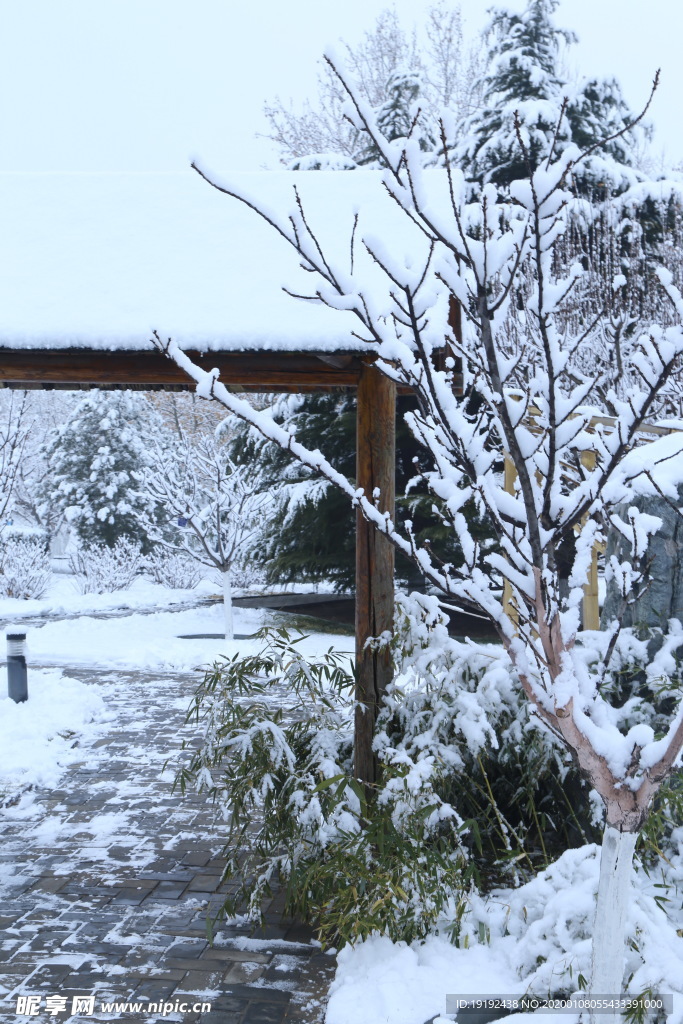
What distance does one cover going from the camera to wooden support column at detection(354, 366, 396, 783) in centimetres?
470

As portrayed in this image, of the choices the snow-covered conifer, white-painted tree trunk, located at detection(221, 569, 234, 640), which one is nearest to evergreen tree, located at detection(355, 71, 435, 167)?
the snow-covered conifer

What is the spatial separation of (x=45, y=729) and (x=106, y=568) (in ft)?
38.4

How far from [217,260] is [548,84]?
13036 millimetres

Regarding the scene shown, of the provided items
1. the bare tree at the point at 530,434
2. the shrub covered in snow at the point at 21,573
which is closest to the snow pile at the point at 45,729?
the bare tree at the point at 530,434

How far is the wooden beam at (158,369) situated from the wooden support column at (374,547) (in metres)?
0.19

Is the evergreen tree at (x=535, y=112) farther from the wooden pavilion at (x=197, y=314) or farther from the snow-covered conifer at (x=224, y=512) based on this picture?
the wooden pavilion at (x=197, y=314)

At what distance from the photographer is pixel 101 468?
2128cm

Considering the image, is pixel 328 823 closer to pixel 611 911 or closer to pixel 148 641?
pixel 611 911

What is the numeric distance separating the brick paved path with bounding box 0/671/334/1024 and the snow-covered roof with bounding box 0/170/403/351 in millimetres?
2639

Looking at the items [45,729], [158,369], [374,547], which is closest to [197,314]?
[158,369]

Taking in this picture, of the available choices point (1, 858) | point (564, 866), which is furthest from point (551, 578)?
point (1, 858)

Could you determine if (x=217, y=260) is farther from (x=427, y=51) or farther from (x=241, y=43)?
(x=241, y=43)

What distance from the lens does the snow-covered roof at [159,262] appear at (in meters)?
4.33

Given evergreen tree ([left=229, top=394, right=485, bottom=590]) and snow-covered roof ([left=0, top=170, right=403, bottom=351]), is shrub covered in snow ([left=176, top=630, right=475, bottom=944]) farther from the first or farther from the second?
evergreen tree ([left=229, top=394, right=485, bottom=590])
